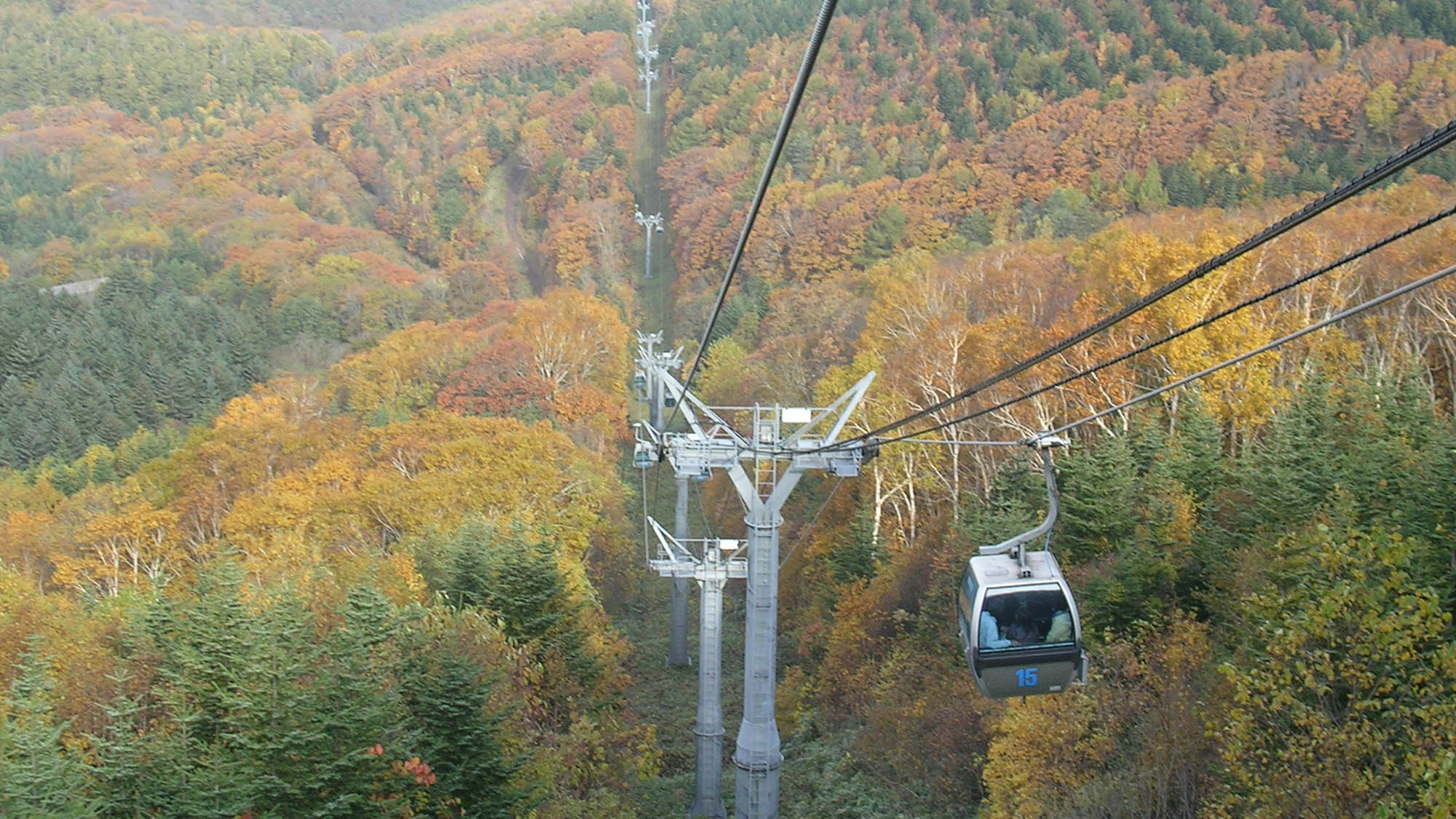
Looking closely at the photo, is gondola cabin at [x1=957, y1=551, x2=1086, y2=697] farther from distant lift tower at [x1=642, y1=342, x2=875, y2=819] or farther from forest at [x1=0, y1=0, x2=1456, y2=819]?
distant lift tower at [x1=642, y1=342, x2=875, y2=819]

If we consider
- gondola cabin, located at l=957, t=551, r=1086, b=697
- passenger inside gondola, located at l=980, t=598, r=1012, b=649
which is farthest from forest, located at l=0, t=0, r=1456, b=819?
passenger inside gondola, located at l=980, t=598, r=1012, b=649

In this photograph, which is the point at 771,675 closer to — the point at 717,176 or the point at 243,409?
the point at 243,409

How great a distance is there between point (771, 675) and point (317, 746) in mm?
7251

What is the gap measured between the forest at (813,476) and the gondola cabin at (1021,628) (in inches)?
89.0

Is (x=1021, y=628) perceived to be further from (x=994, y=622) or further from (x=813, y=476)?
(x=813, y=476)

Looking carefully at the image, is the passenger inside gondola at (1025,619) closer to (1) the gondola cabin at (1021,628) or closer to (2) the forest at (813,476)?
(1) the gondola cabin at (1021,628)

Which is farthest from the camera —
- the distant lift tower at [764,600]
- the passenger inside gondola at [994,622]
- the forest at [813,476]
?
the distant lift tower at [764,600]

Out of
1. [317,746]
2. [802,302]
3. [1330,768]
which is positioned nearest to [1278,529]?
[1330,768]

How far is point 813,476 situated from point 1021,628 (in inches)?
1174

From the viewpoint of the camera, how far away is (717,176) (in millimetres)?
86625

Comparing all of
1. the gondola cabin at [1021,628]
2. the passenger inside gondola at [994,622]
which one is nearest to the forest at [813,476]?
the gondola cabin at [1021,628]

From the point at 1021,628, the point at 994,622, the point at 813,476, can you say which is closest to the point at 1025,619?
the point at 1021,628

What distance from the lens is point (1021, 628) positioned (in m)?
11.3

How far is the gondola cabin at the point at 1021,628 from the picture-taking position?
11281 millimetres
